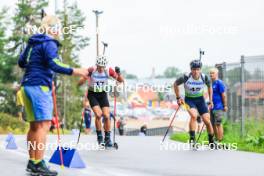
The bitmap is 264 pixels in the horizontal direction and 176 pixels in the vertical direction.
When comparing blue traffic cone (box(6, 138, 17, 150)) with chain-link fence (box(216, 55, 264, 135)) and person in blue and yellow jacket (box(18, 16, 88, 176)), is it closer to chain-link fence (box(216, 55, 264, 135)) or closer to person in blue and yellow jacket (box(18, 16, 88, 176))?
person in blue and yellow jacket (box(18, 16, 88, 176))

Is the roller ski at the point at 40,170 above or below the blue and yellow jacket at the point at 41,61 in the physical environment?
below

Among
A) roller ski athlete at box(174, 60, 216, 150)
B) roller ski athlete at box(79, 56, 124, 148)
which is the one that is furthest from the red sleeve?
roller ski athlete at box(174, 60, 216, 150)

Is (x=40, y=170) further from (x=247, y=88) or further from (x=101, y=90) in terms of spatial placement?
(x=247, y=88)

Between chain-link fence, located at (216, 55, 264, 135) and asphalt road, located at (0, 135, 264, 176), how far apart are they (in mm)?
4568

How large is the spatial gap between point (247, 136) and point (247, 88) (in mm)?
1795

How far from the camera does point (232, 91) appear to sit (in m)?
20.3

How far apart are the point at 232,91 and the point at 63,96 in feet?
187

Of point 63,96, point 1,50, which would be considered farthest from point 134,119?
point 1,50

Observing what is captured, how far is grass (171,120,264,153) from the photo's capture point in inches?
615

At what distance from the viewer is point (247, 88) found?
1897 centimetres

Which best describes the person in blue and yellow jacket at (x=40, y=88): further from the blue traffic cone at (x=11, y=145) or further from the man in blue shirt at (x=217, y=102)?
the man in blue shirt at (x=217, y=102)

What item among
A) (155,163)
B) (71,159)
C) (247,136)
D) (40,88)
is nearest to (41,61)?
(40,88)

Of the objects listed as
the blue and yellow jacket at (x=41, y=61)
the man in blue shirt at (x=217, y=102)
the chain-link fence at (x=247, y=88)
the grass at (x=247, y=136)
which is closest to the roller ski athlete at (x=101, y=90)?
the grass at (x=247, y=136)

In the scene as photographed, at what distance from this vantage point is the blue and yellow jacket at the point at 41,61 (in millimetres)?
8133
